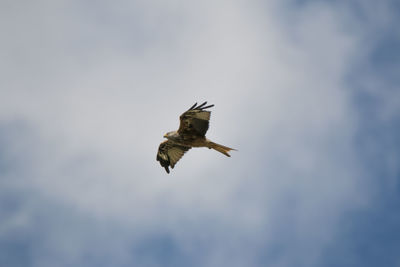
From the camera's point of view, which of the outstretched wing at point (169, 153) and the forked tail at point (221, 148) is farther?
the outstretched wing at point (169, 153)

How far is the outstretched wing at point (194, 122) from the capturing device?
48.1 feet

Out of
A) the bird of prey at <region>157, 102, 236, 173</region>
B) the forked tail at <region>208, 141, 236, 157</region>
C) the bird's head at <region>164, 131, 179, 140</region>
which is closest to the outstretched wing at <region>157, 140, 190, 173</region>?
the bird of prey at <region>157, 102, 236, 173</region>

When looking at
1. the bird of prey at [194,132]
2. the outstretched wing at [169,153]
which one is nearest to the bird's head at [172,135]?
the bird of prey at [194,132]

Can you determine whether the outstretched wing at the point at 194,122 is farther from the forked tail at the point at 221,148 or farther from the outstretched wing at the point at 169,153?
the outstretched wing at the point at 169,153

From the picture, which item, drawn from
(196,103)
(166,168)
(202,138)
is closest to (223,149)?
(202,138)

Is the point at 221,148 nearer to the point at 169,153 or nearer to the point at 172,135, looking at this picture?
the point at 172,135

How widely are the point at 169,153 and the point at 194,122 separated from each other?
295cm

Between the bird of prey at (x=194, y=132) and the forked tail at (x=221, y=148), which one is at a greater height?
the bird of prey at (x=194, y=132)

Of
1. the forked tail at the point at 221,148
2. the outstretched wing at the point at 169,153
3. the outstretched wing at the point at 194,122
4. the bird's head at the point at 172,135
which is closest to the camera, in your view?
the outstretched wing at the point at 194,122

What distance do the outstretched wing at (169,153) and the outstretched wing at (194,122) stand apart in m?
1.74

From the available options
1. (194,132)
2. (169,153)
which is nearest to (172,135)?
(194,132)

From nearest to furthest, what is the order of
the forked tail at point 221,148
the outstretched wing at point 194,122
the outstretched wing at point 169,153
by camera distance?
1. the outstretched wing at point 194,122
2. the forked tail at point 221,148
3. the outstretched wing at point 169,153

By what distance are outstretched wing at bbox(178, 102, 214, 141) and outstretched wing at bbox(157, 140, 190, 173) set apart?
1743mm

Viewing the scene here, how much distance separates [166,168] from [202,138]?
296cm
